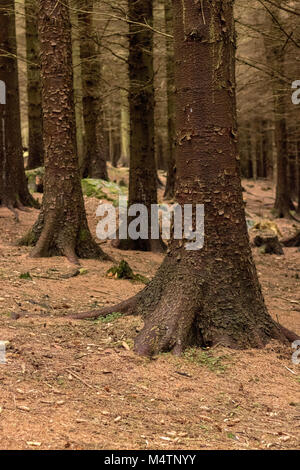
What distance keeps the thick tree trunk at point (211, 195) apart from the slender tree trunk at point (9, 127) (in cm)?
718

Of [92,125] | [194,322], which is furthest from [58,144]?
[92,125]

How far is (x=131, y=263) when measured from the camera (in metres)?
9.08

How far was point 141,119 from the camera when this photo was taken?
33.3 ft

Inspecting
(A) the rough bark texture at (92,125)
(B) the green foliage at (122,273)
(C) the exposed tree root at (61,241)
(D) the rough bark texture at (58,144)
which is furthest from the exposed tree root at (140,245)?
(A) the rough bark texture at (92,125)

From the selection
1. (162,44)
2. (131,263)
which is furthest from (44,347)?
(162,44)

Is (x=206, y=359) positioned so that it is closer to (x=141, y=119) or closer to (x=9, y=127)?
(x=141, y=119)

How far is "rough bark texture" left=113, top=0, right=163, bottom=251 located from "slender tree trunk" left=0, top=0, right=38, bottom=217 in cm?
277

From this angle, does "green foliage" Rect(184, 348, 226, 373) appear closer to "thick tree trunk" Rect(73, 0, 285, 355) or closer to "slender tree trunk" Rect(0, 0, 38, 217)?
"thick tree trunk" Rect(73, 0, 285, 355)

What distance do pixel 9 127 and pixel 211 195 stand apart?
7.73 m

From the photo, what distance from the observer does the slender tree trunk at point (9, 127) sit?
11.0 meters

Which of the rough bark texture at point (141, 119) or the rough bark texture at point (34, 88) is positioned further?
the rough bark texture at point (34, 88)

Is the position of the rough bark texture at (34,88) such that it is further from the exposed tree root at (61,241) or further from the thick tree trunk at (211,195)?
the thick tree trunk at (211,195)

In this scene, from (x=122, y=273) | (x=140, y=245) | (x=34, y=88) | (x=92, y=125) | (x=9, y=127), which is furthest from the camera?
(x=92, y=125)
